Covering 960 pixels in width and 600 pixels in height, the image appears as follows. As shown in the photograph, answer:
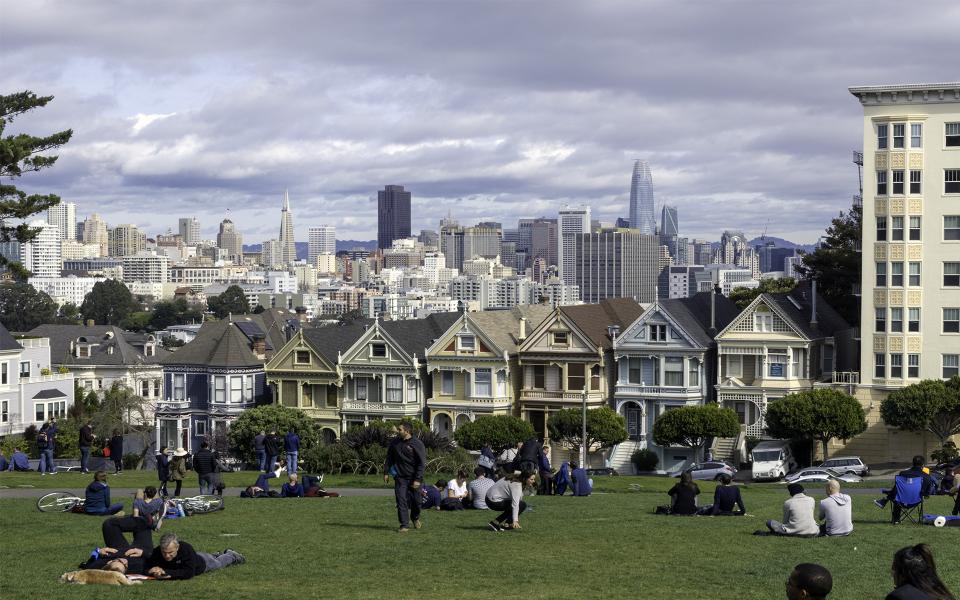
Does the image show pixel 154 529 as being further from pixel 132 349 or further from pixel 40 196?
pixel 132 349

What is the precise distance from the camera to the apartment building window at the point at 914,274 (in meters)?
65.2

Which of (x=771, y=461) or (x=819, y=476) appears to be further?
(x=771, y=461)

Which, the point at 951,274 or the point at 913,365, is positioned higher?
the point at 951,274

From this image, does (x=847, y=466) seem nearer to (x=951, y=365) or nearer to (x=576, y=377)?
(x=951, y=365)

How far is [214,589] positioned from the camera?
2091 cm

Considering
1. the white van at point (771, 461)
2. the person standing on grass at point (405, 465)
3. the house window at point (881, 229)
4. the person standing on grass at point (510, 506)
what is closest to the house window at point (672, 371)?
the white van at point (771, 461)

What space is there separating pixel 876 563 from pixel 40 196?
2683cm

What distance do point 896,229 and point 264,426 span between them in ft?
105

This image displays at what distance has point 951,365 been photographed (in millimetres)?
64688

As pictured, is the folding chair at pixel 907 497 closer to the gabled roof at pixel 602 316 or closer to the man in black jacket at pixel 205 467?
the man in black jacket at pixel 205 467

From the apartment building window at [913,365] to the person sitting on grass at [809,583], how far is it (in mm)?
54881

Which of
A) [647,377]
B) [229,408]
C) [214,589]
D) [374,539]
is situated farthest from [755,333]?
[214,589]

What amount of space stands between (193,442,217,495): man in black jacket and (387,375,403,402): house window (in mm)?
37199

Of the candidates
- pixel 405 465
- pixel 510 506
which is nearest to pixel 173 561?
pixel 405 465
